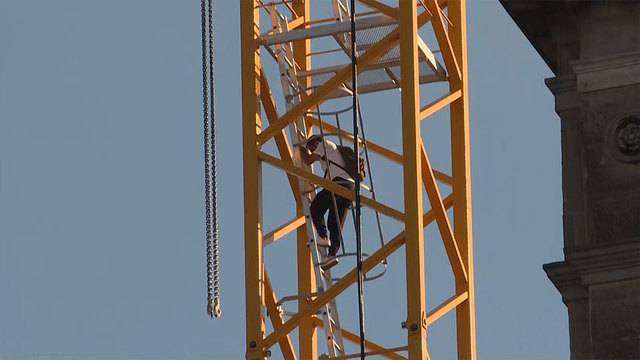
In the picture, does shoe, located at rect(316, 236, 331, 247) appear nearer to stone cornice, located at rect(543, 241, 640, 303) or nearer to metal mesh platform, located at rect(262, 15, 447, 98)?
metal mesh platform, located at rect(262, 15, 447, 98)

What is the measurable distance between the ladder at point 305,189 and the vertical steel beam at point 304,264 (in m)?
0.24

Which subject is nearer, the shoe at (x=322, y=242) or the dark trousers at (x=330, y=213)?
the dark trousers at (x=330, y=213)

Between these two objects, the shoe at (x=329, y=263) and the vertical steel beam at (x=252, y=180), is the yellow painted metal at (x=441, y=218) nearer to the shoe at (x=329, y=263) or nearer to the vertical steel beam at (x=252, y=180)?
the shoe at (x=329, y=263)

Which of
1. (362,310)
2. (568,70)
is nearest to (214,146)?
(362,310)

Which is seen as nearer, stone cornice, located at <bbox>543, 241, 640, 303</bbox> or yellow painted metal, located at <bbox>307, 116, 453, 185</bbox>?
stone cornice, located at <bbox>543, 241, 640, 303</bbox>

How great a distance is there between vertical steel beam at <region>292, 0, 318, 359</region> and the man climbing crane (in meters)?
0.45

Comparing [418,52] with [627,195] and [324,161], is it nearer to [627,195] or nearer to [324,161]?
[324,161]

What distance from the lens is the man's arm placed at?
43219mm

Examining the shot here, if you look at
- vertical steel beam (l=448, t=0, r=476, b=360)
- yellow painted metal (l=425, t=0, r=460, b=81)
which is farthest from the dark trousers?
yellow painted metal (l=425, t=0, r=460, b=81)

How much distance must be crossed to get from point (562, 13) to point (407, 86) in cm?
865

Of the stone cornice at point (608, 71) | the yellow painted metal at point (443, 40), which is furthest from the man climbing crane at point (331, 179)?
the stone cornice at point (608, 71)

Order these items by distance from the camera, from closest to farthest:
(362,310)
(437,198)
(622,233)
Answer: (622,233) → (362,310) → (437,198)

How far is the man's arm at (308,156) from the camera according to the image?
142 feet

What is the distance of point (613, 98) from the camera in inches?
1305
